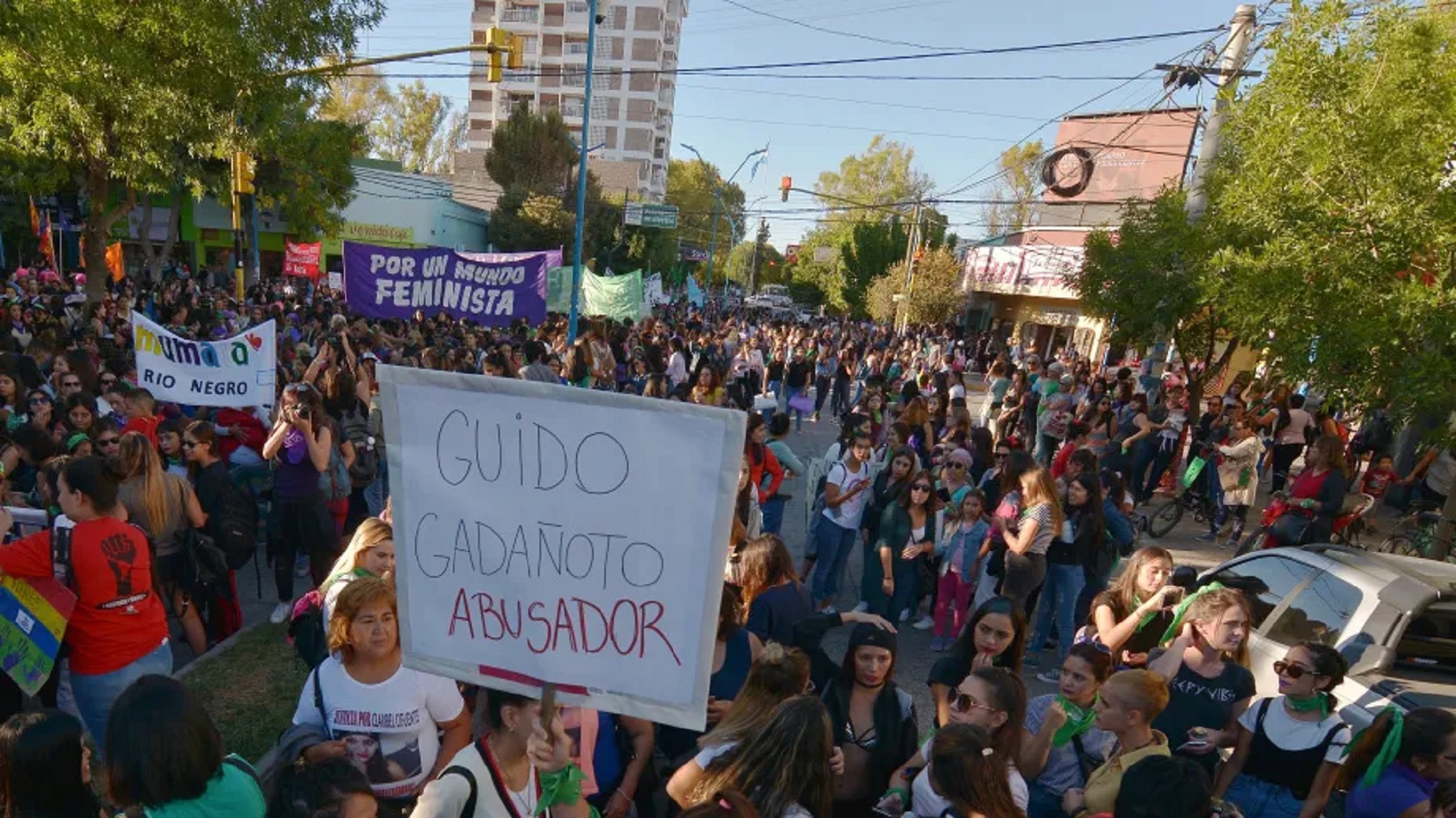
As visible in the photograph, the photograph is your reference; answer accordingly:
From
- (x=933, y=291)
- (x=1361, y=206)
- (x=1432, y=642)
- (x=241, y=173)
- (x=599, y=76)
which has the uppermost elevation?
(x=599, y=76)

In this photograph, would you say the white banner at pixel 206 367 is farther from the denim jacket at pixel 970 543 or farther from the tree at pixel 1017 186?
the tree at pixel 1017 186

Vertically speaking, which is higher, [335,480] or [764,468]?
[764,468]

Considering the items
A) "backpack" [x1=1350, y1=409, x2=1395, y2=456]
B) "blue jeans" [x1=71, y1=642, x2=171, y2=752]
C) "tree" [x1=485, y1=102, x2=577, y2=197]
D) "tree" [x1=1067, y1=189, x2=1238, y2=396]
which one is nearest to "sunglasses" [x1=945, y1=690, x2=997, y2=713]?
"blue jeans" [x1=71, y1=642, x2=171, y2=752]

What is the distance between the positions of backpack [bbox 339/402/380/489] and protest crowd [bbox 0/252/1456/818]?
0.05 m

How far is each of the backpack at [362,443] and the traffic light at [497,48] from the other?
5.48m

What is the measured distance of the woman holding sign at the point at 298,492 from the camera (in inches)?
224

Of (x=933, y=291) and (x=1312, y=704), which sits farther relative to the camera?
(x=933, y=291)

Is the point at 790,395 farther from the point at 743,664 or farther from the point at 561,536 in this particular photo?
the point at 561,536

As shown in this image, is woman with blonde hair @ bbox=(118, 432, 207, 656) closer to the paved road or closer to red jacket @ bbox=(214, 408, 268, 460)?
red jacket @ bbox=(214, 408, 268, 460)

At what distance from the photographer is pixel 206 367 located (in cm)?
682

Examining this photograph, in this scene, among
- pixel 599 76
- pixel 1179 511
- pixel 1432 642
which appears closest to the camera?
pixel 1432 642

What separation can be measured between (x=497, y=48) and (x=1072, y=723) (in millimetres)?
10744

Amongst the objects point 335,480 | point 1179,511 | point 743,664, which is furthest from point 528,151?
point 743,664

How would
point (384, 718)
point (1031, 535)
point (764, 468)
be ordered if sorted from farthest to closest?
point (764, 468) < point (1031, 535) < point (384, 718)
